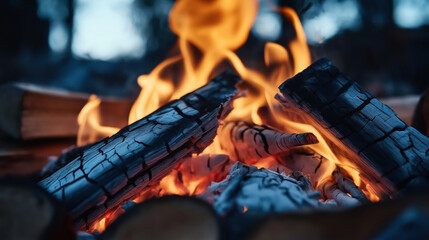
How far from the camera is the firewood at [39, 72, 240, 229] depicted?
2.39 ft

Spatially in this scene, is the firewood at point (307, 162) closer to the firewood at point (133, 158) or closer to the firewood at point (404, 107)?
the firewood at point (133, 158)

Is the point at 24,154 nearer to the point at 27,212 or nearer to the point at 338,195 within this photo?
the point at 27,212

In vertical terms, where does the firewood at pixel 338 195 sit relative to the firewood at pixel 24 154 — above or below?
above

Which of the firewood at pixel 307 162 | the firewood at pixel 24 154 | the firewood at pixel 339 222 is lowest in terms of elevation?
the firewood at pixel 24 154

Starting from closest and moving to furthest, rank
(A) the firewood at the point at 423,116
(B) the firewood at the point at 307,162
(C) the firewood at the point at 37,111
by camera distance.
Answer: (B) the firewood at the point at 307,162 → (A) the firewood at the point at 423,116 → (C) the firewood at the point at 37,111

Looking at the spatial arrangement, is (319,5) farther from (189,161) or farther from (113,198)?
(113,198)

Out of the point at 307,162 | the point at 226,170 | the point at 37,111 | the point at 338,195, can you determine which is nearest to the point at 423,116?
the point at 307,162

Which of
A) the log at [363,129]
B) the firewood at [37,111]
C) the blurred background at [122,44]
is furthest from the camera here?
the blurred background at [122,44]

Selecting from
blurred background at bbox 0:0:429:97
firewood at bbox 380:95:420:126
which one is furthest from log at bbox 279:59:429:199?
blurred background at bbox 0:0:429:97

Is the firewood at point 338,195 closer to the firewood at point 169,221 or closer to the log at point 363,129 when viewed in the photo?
the log at point 363,129

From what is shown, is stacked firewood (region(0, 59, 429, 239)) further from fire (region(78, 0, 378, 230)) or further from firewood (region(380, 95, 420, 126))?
firewood (region(380, 95, 420, 126))

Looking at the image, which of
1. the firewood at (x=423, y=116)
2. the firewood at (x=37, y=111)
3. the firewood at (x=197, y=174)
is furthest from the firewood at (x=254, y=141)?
the firewood at (x=37, y=111)

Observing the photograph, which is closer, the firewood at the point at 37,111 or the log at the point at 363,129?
the log at the point at 363,129

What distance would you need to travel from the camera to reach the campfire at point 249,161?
567 millimetres
